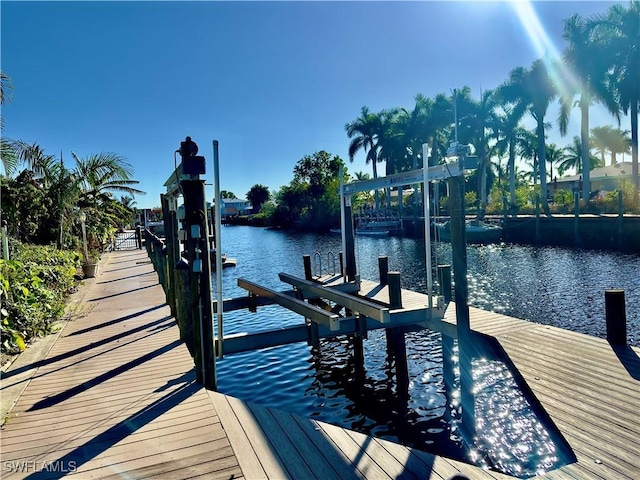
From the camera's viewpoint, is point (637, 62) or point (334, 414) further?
point (637, 62)

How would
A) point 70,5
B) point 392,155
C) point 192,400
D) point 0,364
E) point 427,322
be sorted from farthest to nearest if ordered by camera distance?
point 392,155 < point 70,5 < point 427,322 < point 0,364 < point 192,400

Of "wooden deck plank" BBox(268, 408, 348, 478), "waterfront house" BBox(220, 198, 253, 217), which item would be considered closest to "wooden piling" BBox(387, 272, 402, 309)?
"wooden deck plank" BBox(268, 408, 348, 478)

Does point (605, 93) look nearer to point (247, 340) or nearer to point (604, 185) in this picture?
point (604, 185)

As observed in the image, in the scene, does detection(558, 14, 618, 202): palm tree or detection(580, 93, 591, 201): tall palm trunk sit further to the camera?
detection(580, 93, 591, 201): tall palm trunk

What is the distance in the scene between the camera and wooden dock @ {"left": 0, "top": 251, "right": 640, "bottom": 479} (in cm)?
349

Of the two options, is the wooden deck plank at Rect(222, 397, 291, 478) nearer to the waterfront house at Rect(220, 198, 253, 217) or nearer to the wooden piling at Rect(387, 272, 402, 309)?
the wooden piling at Rect(387, 272, 402, 309)

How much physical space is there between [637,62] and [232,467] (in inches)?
1548

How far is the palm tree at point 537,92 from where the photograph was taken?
1494 inches

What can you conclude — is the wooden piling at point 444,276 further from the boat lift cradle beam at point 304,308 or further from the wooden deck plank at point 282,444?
the wooden deck plank at point 282,444

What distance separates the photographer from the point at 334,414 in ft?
22.7

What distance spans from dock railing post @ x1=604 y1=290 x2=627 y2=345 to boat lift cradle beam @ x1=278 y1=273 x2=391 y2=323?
3.49 meters

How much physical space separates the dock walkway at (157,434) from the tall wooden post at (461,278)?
10.6 feet

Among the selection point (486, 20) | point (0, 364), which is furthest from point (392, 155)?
point (0, 364)

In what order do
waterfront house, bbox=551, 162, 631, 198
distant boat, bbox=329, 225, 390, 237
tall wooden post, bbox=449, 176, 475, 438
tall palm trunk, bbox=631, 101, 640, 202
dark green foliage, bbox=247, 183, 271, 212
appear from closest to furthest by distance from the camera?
tall wooden post, bbox=449, 176, 475, 438, tall palm trunk, bbox=631, 101, 640, 202, distant boat, bbox=329, 225, 390, 237, waterfront house, bbox=551, 162, 631, 198, dark green foliage, bbox=247, 183, 271, 212
